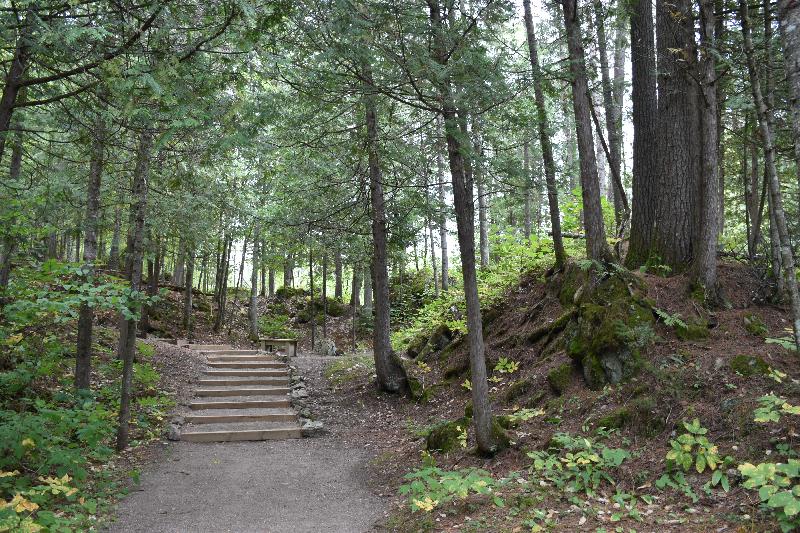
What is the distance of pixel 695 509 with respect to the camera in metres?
3.95

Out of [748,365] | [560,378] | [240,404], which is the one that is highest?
[748,365]

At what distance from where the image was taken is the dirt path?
500cm

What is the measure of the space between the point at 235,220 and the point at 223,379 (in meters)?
6.35

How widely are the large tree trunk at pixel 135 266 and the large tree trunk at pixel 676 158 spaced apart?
7.73 m

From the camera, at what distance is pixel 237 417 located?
30.9 ft

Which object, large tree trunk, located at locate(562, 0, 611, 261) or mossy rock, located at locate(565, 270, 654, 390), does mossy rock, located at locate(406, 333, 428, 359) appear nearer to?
mossy rock, located at locate(565, 270, 654, 390)

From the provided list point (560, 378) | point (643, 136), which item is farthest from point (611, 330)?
point (643, 136)

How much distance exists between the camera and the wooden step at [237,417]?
9195mm

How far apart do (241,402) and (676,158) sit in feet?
30.4

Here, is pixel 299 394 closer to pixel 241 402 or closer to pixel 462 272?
A: pixel 241 402

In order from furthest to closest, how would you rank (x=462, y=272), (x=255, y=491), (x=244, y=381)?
(x=244, y=381) → (x=462, y=272) → (x=255, y=491)

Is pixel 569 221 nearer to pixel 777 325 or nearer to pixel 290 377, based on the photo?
pixel 777 325

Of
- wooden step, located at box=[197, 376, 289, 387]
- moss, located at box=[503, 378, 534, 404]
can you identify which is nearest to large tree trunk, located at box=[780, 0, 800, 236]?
moss, located at box=[503, 378, 534, 404]

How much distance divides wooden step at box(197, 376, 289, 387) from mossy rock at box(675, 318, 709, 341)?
8.85 m
